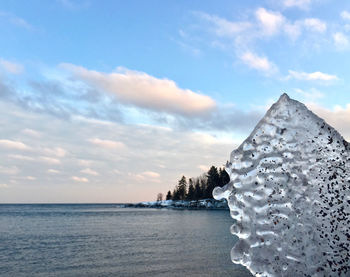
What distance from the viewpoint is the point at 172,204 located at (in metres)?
139

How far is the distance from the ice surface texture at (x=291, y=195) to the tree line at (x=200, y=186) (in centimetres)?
9070

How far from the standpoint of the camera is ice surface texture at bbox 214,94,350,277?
328cm

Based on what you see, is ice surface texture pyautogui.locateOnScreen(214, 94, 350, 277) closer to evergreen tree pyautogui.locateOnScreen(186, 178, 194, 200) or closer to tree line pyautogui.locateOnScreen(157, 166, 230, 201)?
tree line pyautogui.locateOnScreen(157, 166, 230, 201)

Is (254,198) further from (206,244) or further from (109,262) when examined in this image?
(206,244)

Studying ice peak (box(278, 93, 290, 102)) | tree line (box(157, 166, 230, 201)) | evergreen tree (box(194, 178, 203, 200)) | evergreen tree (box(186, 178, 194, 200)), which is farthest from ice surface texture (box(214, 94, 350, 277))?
evergreen tree (box(186, 178, 194, 200))

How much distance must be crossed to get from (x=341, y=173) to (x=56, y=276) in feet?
61.6

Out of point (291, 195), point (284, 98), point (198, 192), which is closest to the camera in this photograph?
point (291, 195)

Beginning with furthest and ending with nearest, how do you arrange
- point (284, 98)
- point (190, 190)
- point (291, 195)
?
point (190, 190), point (284, 98), point (291, 195)

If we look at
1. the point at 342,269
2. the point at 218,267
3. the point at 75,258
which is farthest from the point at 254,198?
the point at 75,258

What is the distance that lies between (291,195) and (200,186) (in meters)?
122

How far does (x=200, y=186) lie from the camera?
124 metres

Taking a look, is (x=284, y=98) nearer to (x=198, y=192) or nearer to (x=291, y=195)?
(x=291, y=195)

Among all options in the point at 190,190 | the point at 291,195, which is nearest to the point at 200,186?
the point at 190,190

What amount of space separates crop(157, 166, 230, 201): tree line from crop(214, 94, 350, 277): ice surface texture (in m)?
90.7
